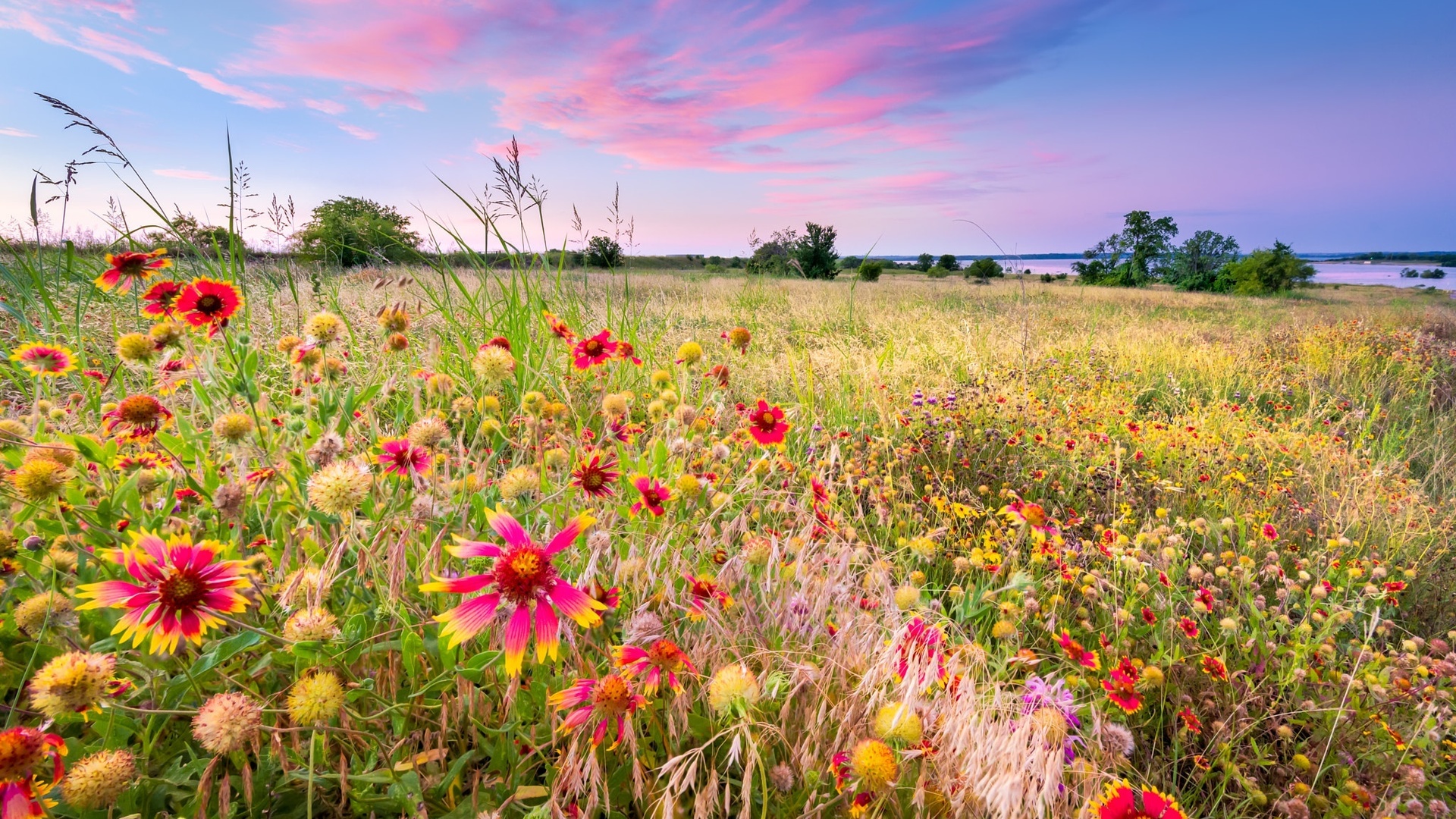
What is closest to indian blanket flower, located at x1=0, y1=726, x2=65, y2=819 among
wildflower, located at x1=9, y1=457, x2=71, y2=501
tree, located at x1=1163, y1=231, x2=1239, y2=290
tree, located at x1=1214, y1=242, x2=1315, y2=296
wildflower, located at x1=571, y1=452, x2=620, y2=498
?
wildflower, located at x1=9, y1=457, x2=71, y2=501

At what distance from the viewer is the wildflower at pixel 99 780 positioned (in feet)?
2.18

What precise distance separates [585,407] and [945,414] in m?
1.79

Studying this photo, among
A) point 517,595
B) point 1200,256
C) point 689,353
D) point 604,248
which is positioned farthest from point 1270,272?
point 517,595

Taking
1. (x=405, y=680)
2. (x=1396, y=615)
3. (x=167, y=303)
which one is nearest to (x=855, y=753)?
(x=405, y=680)

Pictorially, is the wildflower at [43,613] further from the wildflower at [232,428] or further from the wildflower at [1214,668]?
the wildflower at [1214,668]

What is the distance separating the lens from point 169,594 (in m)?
0.73

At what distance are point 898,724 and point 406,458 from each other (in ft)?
3.10

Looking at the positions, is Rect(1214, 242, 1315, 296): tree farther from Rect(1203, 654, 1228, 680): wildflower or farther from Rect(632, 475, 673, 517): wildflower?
Rect(632, 475, 673, 517): wildflower

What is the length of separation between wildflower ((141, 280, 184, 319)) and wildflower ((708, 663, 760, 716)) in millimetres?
1376

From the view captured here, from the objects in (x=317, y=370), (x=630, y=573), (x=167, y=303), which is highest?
(x=167, y=303)

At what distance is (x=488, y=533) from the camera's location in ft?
4.11

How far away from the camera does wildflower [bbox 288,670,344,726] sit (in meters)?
0.75

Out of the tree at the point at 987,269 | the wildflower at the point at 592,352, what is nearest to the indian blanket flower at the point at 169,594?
the wildflower at the point at 592,352

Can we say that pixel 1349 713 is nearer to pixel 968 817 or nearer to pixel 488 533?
pixel 968 817
